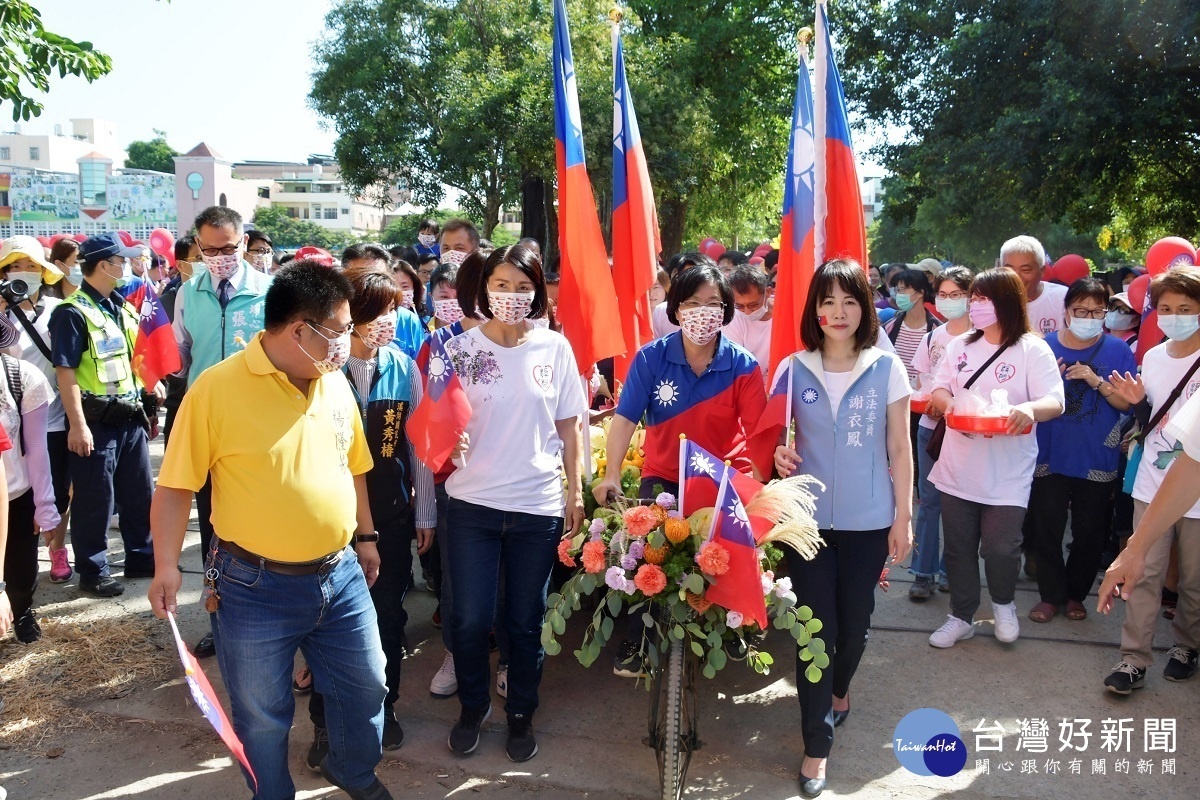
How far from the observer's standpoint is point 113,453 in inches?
235

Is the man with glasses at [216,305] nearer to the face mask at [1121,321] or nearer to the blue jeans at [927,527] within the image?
the blue jeans at [927,527]

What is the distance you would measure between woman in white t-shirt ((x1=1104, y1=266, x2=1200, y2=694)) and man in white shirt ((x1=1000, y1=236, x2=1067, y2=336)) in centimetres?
166

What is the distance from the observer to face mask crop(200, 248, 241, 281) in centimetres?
480

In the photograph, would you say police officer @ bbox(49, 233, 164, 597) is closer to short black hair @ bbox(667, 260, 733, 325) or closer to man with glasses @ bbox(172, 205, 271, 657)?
man with glasses @ bbox(172, 205, 271, 657)

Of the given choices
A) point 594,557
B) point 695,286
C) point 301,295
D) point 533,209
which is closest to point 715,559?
point 594,557

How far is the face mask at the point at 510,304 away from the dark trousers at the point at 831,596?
1.45 meters

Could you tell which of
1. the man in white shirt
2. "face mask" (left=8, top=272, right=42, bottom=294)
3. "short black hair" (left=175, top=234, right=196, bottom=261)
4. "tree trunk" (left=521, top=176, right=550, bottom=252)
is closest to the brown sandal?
the man in white shirt

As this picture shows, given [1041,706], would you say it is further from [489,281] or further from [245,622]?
[245,622]

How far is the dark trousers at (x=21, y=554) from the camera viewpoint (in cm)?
482

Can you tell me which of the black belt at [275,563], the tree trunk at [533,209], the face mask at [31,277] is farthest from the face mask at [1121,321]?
the tree trunk at [533,209]

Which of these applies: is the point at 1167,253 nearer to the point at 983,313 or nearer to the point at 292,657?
the point at 983,313

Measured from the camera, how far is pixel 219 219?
490 centimetres

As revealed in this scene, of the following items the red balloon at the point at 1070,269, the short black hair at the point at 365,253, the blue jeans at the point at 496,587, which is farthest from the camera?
the red balloon at the point at 1070,269

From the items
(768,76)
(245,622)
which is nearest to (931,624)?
(245,622)
